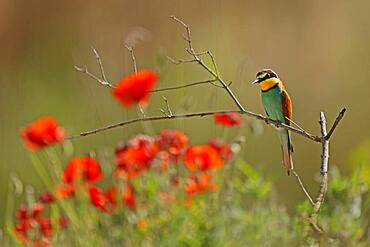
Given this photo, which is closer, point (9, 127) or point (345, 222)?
point (345, 222)

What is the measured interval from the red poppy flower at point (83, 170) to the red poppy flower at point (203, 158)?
149 millimetres

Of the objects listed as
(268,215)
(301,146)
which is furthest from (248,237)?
(301,146)

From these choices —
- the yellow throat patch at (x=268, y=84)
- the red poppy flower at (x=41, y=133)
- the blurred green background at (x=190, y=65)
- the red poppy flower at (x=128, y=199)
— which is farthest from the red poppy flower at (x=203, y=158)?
the blurred green background at (x=190, y=65)

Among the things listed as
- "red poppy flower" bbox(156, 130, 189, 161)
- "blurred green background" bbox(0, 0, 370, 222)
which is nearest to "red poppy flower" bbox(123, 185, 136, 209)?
"red poppy flower" bbox(156, 130, 189, 161)

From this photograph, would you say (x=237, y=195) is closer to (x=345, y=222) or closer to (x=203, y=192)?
(x=203, y=192)

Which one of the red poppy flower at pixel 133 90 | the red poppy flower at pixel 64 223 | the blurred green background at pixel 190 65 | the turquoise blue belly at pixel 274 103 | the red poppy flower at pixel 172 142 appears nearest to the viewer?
the turquoise blue belly at pixel 274 103

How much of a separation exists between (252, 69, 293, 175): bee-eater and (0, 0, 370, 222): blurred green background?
1743mm

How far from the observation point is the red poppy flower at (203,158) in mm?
1817

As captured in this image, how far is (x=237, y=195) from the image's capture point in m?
1.92

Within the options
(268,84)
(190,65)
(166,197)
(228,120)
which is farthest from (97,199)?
(190,65)

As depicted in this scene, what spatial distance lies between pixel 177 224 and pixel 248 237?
0.39 feet

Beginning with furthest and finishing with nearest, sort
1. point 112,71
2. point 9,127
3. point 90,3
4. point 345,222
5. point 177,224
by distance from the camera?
1. point 90,3
2. point 112,71
3. point 9,127
4. point 177,224
5. point 345,222

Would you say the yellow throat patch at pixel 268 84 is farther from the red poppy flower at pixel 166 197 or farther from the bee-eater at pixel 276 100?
the red poppy flower at pixel 166 197

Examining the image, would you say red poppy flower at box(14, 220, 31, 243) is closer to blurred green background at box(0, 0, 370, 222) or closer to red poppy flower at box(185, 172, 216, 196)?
red poppy flower at box(185, 172, 216, 196)
